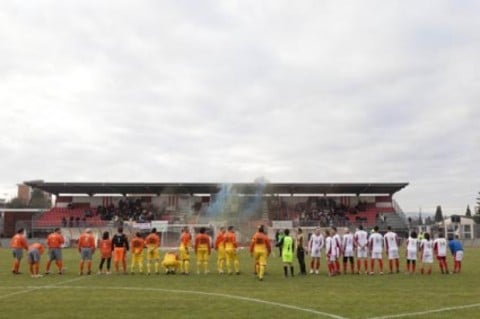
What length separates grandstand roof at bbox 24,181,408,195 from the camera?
5891 cm

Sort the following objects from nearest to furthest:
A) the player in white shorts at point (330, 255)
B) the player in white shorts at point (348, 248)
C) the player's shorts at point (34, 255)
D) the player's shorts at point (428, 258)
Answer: the player's shorts at point (34, 255) < the player in white shorts at point (330, 255) < the player's shorts at point (428, 258) < the player in white shorts at point (348, 248)

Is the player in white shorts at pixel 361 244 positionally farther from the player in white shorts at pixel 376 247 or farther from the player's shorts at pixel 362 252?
the player in white shorts at pixel 376 247

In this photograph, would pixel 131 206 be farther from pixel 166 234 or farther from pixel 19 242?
pixel 19 242

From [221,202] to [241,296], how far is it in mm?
45756

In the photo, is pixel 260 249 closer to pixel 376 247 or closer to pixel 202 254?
pixel 202 254

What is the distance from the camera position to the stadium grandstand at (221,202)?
57938 mm

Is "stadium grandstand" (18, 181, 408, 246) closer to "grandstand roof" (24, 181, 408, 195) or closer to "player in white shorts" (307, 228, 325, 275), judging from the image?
"grandstand roof" (24, 181, 408, 195)

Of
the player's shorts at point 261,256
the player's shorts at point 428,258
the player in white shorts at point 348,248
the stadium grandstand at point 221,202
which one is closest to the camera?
the player's shorts at point 261,256

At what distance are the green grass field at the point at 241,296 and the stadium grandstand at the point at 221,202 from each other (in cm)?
3673

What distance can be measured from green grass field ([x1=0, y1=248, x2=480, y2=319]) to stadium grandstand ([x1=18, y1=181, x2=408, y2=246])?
3673 cm

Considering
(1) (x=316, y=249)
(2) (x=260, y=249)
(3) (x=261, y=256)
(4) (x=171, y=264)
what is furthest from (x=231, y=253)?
(1) (x=316, y=249)

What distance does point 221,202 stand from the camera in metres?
59.5

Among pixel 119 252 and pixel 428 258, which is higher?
pixel 119 252

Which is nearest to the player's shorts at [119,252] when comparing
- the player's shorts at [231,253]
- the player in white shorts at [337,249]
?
the player's shorts at [231,253]
